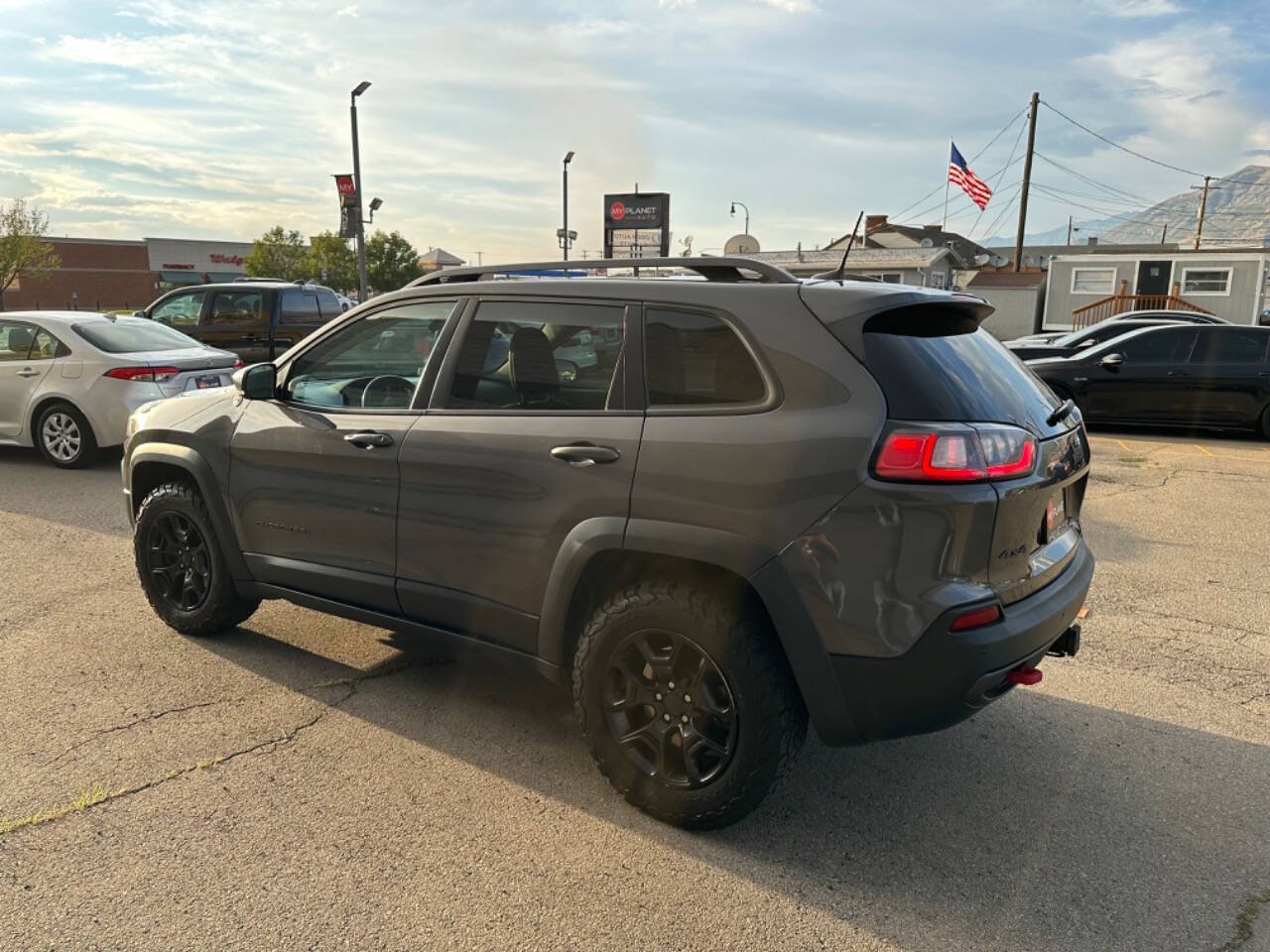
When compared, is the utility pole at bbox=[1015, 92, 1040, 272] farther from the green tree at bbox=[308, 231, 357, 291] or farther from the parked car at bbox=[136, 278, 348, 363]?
the green tree at bbox=[308, 231, 357, 291]

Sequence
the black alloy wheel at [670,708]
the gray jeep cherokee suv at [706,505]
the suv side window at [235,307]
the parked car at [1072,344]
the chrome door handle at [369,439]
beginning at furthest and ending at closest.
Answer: the suv side window at [235,307] → the parked car at [1072,344] → the chrome door handle at [369,439] → the black alloy wheel at [670,708] → the gray jeep cherokee suv at [706,505]

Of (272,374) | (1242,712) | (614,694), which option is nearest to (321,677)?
(272,374)

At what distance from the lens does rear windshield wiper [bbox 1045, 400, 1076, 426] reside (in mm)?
3018

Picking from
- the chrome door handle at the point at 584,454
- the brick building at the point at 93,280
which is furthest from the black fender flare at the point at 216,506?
the brick building at the point at 93,280

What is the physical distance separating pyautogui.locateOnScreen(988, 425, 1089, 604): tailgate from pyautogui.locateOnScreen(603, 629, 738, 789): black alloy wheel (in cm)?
90

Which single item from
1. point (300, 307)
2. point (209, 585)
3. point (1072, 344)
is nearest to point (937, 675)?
point (209, 585)

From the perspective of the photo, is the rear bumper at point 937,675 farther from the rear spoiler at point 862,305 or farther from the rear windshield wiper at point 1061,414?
the rear spoiler at point 862,305

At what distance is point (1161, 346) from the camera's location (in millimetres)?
11359

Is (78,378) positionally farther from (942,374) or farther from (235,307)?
(942,374)

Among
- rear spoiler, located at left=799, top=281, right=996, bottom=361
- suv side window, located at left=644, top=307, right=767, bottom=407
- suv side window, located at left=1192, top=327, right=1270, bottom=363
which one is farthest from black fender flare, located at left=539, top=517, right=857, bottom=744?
suv side window, located at left=1192, top=327, right=1270, bottom=363

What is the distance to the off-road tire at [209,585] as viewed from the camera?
4234 millimetres

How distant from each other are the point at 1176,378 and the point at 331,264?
5852 centimetres

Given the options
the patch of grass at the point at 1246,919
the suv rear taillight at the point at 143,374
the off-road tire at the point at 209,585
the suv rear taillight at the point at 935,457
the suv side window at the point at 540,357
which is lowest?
the patch of grass at the point at 1246,919

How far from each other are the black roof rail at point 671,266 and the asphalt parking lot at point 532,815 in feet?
5.88
